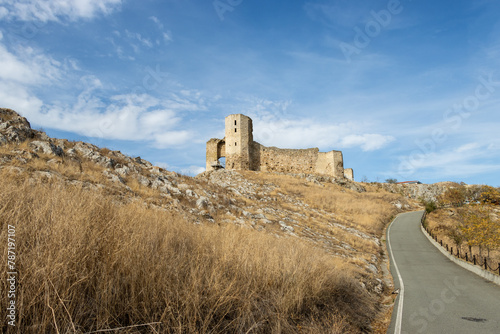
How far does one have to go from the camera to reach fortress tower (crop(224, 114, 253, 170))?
41.1 metres

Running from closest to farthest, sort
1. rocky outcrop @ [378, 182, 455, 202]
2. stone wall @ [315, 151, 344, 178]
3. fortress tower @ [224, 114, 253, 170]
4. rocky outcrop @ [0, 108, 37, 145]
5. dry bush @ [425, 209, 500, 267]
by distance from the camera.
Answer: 1. rocky outcrop @ [0, 108, 37, 145]
2. dry bush @ [425, 209, 500, 267]
3. fortress tower @ [224, 114, 253, 170]
4. stone wall @ [315, 151, 344, 178]
5. rocky outcrop @ [378, 182, 455, 202]

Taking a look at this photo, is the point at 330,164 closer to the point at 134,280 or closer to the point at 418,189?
the point at 418,189

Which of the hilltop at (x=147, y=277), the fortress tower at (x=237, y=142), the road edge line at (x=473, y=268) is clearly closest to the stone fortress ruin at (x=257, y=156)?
the fortress tower at (x=237, y=142)

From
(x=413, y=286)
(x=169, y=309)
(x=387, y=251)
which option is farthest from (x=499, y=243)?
(x=169, y=309)

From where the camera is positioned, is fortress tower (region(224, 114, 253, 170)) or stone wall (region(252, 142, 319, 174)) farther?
stone wall (region(252, 142, 319, 174))

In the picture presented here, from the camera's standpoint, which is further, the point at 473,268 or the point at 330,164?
the point at 330,164

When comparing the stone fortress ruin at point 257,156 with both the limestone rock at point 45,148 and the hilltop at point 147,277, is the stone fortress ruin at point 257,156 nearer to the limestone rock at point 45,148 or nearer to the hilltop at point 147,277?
the limestone rock at point 45,148

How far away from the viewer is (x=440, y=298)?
27.8 feet

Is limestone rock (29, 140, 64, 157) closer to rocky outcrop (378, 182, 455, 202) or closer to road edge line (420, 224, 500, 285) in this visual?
road edge line (420, 224, 500, 285)

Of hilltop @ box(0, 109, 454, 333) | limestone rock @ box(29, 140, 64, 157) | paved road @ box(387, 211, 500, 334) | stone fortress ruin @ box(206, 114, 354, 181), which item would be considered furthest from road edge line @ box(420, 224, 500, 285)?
stone fortress ruin @ box(206, 114, 354, 181)

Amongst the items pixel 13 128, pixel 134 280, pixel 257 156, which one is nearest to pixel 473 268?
pixel 134 280

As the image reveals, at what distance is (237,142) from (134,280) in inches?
1514

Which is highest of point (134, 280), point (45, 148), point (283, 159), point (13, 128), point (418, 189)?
point (283, 159)

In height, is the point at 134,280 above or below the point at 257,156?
below
